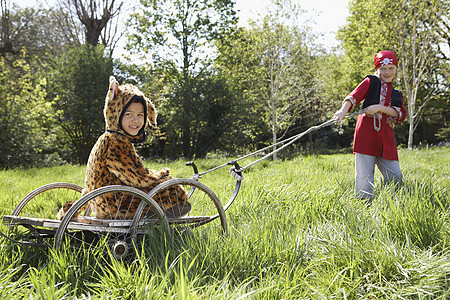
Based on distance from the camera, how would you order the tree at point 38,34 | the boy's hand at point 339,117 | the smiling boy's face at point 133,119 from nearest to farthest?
the smiling boy's face at point 133,119 < the boy's hand at point 339,117 < the tree at point 38,34

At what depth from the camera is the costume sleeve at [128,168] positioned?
2613 millimetres

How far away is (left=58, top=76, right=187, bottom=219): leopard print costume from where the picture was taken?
8.61 feet

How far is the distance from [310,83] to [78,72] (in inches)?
330

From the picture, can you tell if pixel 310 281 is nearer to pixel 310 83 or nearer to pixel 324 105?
pixel 310 83

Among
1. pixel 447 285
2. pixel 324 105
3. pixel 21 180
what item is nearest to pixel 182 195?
pixel 447 285

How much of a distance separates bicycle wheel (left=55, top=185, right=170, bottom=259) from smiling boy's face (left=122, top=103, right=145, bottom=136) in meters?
0.51

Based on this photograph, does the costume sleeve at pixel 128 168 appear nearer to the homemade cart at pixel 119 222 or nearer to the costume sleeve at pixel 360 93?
the homemade cart at pixel 119 222

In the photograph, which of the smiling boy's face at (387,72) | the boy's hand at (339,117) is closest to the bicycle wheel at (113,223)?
the boy's hand at (339,117)

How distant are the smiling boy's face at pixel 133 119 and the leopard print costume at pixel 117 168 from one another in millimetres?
35

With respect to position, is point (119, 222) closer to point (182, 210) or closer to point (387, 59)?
point (182, 210)

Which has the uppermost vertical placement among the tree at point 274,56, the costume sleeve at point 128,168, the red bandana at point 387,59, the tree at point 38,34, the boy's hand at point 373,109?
the tree at point 38,34

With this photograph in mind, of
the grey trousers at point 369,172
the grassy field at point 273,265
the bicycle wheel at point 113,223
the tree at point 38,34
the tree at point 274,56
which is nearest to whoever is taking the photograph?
the grassy field at point 273,265

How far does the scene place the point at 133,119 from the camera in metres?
2.76

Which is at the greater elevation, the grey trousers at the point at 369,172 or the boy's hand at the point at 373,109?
the boy's hand at the point at 373,109
